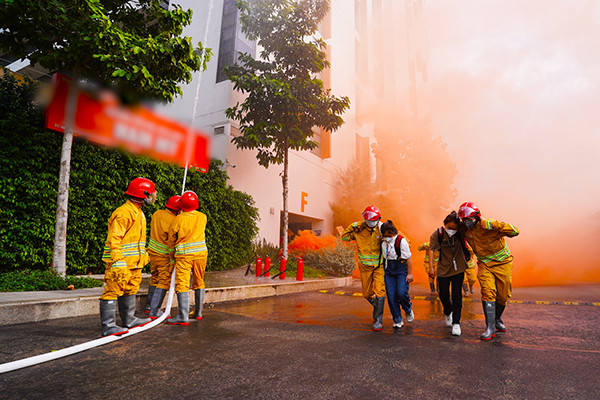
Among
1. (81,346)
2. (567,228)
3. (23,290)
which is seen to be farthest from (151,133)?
(567,228)

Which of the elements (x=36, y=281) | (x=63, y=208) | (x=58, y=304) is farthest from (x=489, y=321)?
(x=63, y=208)

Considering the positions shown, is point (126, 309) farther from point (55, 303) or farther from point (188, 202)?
point (188, 202)

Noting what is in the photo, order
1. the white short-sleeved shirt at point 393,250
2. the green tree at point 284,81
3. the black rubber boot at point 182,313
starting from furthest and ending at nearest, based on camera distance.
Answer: the green tree at point 284,81
the white short-sleeved shirt at point 393,250
the black rubber boot at point 182,313

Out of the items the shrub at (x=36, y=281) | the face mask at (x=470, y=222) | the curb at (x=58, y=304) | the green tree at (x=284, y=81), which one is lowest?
the curb at (x=58, y=304)

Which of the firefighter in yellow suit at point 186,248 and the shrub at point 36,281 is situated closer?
the firefighter in yellow suit at point 186,248

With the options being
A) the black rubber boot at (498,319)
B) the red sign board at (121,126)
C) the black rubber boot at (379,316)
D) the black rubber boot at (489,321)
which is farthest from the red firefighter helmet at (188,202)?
the black rubber boot at (498,319)

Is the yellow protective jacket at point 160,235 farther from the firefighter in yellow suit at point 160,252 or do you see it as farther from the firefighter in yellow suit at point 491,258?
the firefighter in yellow suit at point 491,258

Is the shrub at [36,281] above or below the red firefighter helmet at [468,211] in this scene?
below

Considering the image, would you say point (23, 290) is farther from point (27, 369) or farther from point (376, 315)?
point (376, 315)

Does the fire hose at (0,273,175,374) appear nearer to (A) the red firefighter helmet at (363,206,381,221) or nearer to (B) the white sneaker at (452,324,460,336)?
(A) the red firefighter helmet at (363,206,381,221)

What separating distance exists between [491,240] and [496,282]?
61cm

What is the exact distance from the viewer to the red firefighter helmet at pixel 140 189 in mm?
4176

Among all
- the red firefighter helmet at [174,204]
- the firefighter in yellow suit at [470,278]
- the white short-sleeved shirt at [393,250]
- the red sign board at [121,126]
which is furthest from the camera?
the firefighter in yellow suit at [470,278]

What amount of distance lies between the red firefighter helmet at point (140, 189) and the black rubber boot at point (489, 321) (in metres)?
4.60
